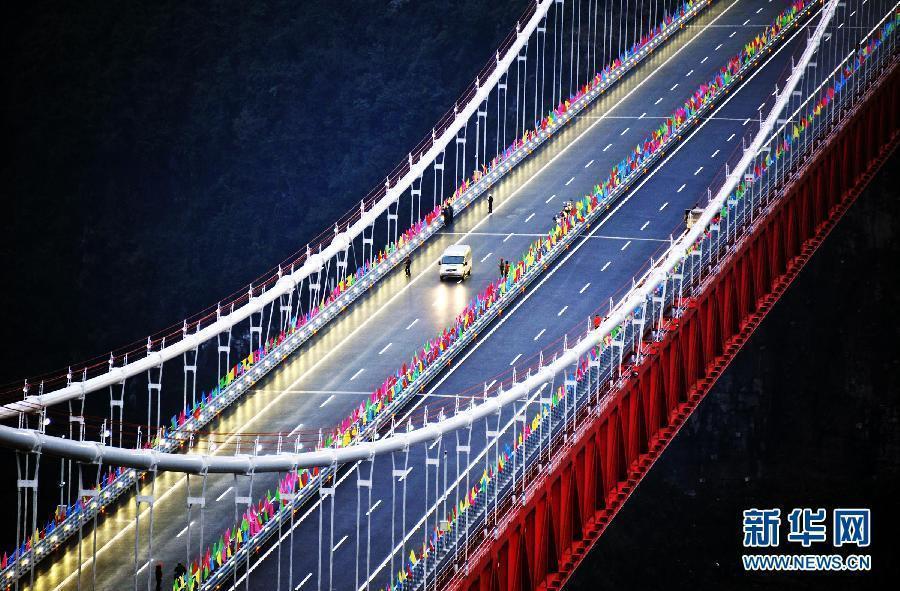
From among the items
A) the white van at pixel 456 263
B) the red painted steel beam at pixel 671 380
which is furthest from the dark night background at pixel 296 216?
the white van at pixel 456 263

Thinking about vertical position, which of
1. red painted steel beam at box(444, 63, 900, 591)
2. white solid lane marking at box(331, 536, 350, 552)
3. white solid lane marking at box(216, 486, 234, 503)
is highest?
red painted steel beam at box(444, 63, 900, 591)

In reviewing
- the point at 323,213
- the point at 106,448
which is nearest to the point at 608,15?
the point at 323,213

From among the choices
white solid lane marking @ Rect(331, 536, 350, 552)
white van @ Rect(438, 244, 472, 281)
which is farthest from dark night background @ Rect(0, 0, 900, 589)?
white solid lane marking @ Rect(331, 536, 350, 552)

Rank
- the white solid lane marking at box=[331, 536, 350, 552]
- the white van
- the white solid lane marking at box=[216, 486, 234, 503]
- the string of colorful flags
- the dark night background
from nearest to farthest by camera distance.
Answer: the white solid lane marking at box=[331, 536, 350, 552] → the string of colorful flags → the white solid lane marking at box=[216, 486, 234, 503] → the white van → the dark night background

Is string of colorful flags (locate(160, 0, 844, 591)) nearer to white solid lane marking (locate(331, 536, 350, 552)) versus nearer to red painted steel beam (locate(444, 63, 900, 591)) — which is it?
white solid lane marking (locate(331, 536, 350, 552))

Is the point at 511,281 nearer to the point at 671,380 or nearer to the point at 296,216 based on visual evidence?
the point at 671,380
